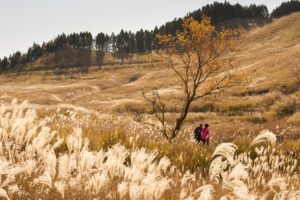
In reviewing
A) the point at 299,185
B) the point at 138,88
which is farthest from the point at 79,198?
the point at 138,88

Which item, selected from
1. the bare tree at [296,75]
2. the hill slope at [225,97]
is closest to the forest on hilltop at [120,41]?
the hill slope at [225,97]

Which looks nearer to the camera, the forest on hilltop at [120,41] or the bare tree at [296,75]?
the bare tree at [296,75]

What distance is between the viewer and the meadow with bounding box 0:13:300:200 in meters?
2.16

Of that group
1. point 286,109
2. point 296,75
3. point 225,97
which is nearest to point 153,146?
point 286,109

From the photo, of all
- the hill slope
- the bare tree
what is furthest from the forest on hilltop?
the bare tree

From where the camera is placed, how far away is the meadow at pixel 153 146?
84.9 inches

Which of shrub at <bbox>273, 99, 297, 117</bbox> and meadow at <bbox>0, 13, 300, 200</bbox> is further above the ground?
meadow at <bbox>0, 13, 300, 200</bbox>

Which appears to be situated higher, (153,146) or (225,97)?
(153,146)

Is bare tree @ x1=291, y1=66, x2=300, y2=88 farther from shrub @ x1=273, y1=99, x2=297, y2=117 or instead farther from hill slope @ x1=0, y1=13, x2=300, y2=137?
shrub @ x1=273, y1=99, x2=297, y2=117

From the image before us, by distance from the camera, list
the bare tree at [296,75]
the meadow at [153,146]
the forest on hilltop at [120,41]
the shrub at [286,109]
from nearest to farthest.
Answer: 1. the meadow at [153,146]
2. the shrub at [286,109]
3. the bare tree at [296,75]
4. the forest on hilltop at [120,41]

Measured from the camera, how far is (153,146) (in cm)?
468

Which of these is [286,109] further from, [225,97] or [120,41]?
[120,41]

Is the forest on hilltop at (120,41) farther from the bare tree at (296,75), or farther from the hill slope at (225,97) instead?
the bare tree at (296,75)

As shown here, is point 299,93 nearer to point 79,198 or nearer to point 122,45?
point 79,198
